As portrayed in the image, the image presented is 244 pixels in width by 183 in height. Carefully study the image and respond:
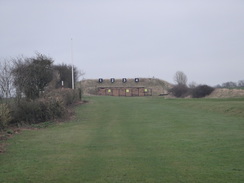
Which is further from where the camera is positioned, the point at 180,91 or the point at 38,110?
the point at 180,91

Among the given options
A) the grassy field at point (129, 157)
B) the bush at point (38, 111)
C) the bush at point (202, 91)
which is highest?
the bush at point (202, 91)

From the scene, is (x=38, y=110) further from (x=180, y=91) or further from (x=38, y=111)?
(x=180, y=91)

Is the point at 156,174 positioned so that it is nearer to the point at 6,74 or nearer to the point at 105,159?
the point at 105,159

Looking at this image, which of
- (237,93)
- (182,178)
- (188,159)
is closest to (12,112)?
(188,159)

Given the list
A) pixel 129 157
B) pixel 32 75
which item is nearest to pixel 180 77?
pixel 32 75

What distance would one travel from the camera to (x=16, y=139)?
1326 cm

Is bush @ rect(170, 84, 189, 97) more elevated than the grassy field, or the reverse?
bush @ rect(170, 84, 189, 97)

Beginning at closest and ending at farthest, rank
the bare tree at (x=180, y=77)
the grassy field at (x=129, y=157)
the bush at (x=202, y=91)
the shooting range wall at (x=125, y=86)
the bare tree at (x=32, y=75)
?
the grassy field at (x=129, y=157) < the bare tree at (x=32, y=75) < the bush at (x=202, y=91) < the shooting range wall at (x=125, y=86) < the bare tree at (x=180, y=77)

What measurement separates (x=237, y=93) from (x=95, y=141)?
3809 centimetres

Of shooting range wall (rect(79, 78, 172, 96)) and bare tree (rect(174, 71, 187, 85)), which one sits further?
bare tree (rect(174, 71, 187, 85))

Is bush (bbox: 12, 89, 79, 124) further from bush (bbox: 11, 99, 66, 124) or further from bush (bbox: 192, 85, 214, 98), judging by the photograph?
bush (bbox: 192, 85, 214, 98)

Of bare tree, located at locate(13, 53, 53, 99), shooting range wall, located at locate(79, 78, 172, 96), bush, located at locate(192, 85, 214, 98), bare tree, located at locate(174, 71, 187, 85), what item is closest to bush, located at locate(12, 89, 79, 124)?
bare tree, located at locate(13, 53, 53, 99)

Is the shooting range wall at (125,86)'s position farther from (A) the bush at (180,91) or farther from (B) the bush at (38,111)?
(B) the bush at (38,111)

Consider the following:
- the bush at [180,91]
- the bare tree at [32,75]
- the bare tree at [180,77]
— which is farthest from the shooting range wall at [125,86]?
the bare tree at [32,75]
